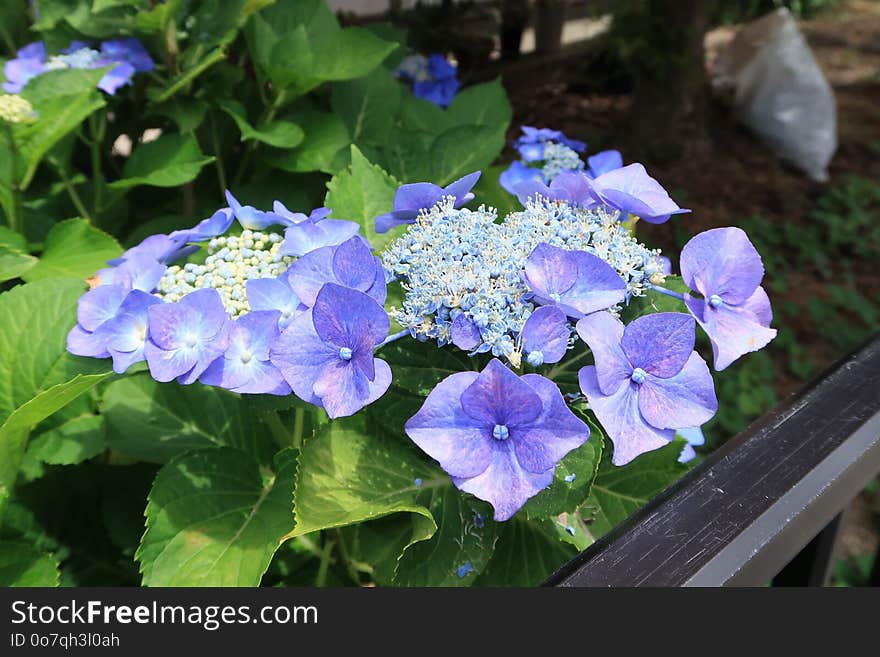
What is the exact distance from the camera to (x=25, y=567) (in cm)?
76

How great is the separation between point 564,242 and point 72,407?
593mm

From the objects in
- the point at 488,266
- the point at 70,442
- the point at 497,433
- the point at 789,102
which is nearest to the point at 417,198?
the point at 488,266

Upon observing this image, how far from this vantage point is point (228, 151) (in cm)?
139

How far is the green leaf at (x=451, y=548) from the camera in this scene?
2.05 ft

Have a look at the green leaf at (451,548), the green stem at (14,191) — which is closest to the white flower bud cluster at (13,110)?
the green stem at (14,191)

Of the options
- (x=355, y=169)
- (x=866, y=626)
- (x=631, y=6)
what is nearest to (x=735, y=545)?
(x=866, y=626)

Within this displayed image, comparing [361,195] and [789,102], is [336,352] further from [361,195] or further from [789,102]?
[789,102]

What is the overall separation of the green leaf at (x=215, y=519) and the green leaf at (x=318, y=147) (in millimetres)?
546

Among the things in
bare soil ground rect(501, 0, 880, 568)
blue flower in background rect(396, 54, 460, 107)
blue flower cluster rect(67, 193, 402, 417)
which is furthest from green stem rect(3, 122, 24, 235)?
bare soil ground rect(501, 0, 880, 568)

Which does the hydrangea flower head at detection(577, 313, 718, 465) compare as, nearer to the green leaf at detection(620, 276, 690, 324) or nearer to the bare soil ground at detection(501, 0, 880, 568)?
the green leaf at detection(620, 276, 690, 324)

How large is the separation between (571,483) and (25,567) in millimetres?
547

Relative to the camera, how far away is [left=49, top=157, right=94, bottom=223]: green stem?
1.19 metres

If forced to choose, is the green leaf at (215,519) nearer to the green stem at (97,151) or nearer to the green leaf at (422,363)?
the green leaf at (422,363)

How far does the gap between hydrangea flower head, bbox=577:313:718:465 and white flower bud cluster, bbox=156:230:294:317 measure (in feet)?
0.95
